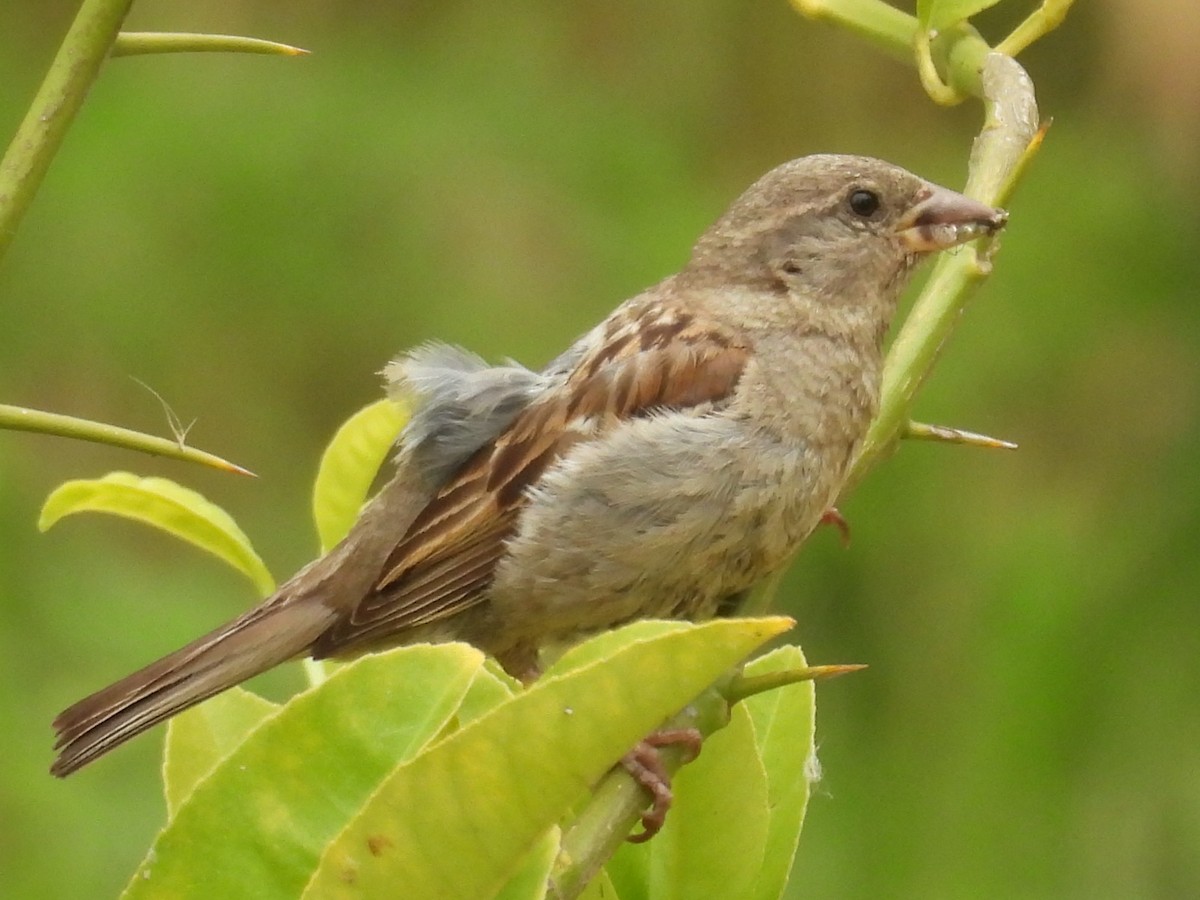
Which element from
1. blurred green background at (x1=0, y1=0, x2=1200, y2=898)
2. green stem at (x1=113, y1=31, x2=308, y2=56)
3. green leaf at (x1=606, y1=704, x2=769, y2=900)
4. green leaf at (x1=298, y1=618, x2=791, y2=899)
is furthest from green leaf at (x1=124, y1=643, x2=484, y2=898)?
blurred green background at (x1=0, y1=0, x2=1200, y2=898)

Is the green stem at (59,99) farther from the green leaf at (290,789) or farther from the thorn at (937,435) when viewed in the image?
the thorn at (937,435)

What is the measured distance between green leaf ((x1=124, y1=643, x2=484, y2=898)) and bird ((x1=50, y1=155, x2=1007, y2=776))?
3.38 ft

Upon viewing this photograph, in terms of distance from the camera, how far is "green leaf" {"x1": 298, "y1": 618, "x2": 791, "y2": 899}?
1.04 meters

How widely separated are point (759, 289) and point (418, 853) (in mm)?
1784

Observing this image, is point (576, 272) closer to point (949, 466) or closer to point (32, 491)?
point (949, 466)

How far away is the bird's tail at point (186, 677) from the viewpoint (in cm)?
190

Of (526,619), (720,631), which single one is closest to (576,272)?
(526,619)

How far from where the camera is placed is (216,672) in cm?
207

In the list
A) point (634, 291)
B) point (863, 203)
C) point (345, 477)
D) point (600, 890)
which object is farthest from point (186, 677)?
point (634, 291)

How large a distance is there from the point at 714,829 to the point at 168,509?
1.95 ft

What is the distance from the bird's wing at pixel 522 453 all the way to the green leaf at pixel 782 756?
3.05ft

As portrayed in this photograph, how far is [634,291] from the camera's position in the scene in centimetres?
434

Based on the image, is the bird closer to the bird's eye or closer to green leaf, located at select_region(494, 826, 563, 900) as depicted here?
the bird's eye

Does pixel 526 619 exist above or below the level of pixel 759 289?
below
